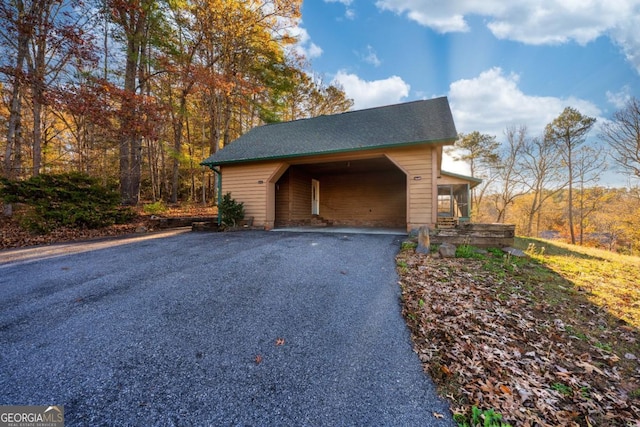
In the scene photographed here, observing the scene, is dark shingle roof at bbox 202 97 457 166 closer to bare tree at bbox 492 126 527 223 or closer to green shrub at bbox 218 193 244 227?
green shrub at bbox 218 193 244 227

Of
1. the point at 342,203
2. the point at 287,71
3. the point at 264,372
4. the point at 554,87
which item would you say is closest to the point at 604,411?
the point at 264,372

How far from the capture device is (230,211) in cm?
851

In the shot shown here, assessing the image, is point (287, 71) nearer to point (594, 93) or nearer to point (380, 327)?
point (380, 327)

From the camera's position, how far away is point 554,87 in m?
14.2

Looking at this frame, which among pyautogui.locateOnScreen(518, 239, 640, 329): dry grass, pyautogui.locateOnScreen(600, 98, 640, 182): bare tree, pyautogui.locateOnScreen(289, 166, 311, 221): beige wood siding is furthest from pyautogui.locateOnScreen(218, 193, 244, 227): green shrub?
pyautogui.locateOnScreen(600, 98, 640, 182): bare tree

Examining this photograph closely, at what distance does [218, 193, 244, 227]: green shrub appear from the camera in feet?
27.9

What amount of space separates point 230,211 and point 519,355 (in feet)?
26.7

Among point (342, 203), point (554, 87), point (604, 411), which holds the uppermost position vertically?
point (554, 87)

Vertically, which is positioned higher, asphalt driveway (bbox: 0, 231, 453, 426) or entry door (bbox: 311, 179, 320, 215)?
entry door (bbox: 311, 179, 320, 215)

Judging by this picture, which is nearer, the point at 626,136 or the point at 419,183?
the point at 419,183

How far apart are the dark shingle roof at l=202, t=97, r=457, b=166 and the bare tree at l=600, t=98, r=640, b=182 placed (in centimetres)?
1183

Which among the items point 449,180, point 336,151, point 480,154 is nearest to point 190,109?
point 336,151

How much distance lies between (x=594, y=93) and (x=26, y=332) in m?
26.4

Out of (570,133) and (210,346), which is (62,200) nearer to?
(210,346)
